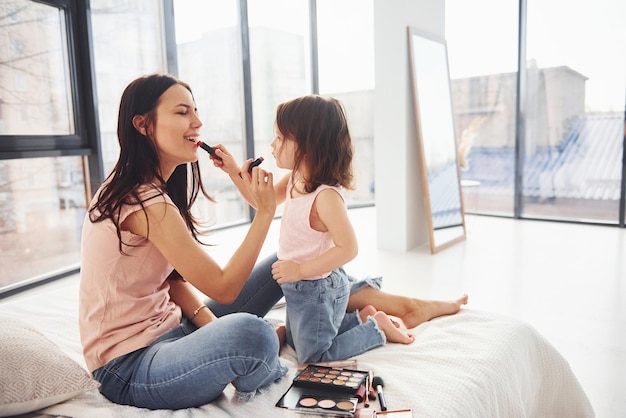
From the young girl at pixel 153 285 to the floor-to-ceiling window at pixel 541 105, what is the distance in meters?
4.14

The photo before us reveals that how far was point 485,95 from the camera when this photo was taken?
5.22m

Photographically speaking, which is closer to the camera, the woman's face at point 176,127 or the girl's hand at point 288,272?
the woman's face at point 176,127

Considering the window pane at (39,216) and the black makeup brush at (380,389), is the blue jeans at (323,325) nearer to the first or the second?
the black makeup brush at (380,389)

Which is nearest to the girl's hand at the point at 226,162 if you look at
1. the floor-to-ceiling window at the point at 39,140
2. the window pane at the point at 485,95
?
the floor-to-ceiling window at the point at 39,140

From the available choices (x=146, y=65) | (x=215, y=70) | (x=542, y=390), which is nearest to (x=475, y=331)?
(x=542, y=390)

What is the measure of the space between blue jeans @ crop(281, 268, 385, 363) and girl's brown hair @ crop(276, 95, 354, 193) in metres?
0.30

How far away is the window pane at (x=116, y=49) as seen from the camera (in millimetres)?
3613

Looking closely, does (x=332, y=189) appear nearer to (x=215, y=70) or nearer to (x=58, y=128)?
(x=58, y=128)

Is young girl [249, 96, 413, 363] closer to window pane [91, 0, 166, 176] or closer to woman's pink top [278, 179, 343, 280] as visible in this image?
woman's pink top [278, 179, 343, 280]

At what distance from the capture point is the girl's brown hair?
5.08 feet

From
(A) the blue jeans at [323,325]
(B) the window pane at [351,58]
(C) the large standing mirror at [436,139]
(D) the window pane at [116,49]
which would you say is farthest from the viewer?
(B) the window pane at [351,58]

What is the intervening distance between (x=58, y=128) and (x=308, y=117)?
2329 millimetres

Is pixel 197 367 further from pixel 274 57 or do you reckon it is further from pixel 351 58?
pixel 351 58

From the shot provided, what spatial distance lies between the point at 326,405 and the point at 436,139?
10.3 feet
